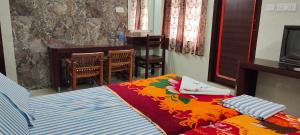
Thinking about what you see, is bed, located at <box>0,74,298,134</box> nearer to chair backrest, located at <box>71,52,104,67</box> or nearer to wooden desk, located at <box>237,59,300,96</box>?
wooden desk, located at <box>237,59,300,96</box>

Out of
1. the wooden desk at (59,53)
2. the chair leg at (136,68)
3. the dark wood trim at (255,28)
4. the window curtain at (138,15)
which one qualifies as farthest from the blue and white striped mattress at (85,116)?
the window curtain at (138,15)

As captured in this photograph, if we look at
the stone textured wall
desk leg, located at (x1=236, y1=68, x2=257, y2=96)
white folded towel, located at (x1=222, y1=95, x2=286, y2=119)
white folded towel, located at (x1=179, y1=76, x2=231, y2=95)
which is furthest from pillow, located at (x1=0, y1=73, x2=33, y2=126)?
desk leg, located at (x1=236, y1=68, x2=257, y2=96)

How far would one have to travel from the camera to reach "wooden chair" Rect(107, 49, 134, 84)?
145 inches

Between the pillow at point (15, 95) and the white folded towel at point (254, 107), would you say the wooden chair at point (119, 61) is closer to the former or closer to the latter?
the pillow at point (15, 95)

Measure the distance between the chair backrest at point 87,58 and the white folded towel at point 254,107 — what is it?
227cm

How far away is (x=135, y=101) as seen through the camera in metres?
1.72

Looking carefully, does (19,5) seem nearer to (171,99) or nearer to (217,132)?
(171,99)

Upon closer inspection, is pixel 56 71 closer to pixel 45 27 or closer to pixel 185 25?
pixel 45 27

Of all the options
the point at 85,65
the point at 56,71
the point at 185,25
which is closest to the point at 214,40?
the point at 185,25

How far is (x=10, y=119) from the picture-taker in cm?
115

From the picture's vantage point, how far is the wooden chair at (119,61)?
12.1ft

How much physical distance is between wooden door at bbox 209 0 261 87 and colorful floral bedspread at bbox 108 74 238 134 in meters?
1.75

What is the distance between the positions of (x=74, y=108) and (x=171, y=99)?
2.39 feet

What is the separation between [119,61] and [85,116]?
2440 mm
